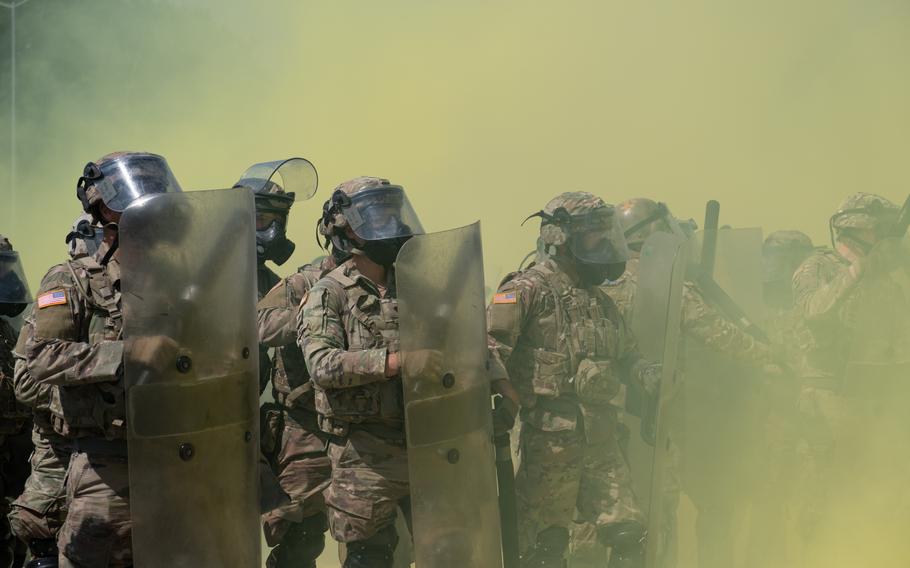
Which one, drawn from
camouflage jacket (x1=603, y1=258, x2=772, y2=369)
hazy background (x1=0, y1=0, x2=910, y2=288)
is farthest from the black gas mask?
hazy background (x1=0, y1=0, x2=910, y2=288)

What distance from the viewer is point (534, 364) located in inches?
206

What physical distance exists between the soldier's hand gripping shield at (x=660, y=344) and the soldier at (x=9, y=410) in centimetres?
339

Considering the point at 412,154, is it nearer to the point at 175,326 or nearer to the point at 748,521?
the point at 748,521

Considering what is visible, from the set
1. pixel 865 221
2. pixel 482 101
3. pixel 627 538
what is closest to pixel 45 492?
pixel 627 538

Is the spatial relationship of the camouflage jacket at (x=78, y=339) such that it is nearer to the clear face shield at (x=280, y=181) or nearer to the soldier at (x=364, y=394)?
the soldier at (x=364, y=394)

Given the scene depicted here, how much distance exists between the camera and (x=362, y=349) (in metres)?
4.26

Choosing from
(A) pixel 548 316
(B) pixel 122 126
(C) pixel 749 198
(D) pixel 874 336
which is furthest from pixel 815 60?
(B) pixel 122 126

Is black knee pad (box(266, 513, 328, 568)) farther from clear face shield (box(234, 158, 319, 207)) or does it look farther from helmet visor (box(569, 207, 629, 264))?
helmet visor (box(569, 207, 629, 264))

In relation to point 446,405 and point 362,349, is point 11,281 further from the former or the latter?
point 446,405

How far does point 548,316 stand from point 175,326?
230cm

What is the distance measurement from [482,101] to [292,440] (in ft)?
19.6

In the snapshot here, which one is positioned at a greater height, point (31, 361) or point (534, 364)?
point (31, 361)

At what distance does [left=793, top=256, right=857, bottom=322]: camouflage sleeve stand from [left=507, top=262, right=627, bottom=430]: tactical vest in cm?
176

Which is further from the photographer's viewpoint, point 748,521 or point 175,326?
point 748,521
